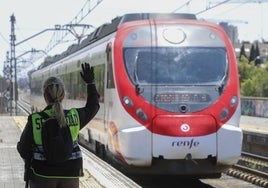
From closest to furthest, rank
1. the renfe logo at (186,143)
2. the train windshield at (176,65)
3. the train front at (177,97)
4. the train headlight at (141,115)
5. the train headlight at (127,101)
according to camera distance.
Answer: the renfe logo at (186,143)
the train front at (177,97)
the train headlight at (141,115)
the train headlight at (127,101)
the train windshield at (176,65)

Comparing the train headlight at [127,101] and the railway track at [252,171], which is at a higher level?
the train headlight at [127,101]

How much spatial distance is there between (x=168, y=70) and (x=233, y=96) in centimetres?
122

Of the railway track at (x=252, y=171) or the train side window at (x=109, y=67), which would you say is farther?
the railway track at (x=252, y=171)

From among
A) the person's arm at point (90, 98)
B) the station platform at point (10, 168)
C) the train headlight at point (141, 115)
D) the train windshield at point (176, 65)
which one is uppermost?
the train windshield at point (176, 65)

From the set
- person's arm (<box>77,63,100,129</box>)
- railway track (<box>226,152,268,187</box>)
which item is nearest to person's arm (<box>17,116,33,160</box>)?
person's arm (<box>77,63,100,129</box>)

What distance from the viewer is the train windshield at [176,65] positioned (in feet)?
37.4

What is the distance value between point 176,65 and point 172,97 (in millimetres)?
707

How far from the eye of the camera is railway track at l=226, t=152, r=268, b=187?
46.8ft

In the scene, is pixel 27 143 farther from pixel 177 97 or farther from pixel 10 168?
pixel 10 168

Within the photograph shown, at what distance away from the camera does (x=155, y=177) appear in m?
13.7

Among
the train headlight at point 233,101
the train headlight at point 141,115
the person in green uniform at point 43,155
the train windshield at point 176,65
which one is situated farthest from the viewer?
the train windshield at point 176,65

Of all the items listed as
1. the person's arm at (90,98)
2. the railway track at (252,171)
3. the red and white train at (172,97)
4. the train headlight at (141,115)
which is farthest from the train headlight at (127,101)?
the person's arm at (90,98)

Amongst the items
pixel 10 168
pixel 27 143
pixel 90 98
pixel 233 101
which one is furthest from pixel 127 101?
pixel 27 143

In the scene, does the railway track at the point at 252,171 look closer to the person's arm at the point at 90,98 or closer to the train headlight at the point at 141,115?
the train headlight at the point at 141,115
